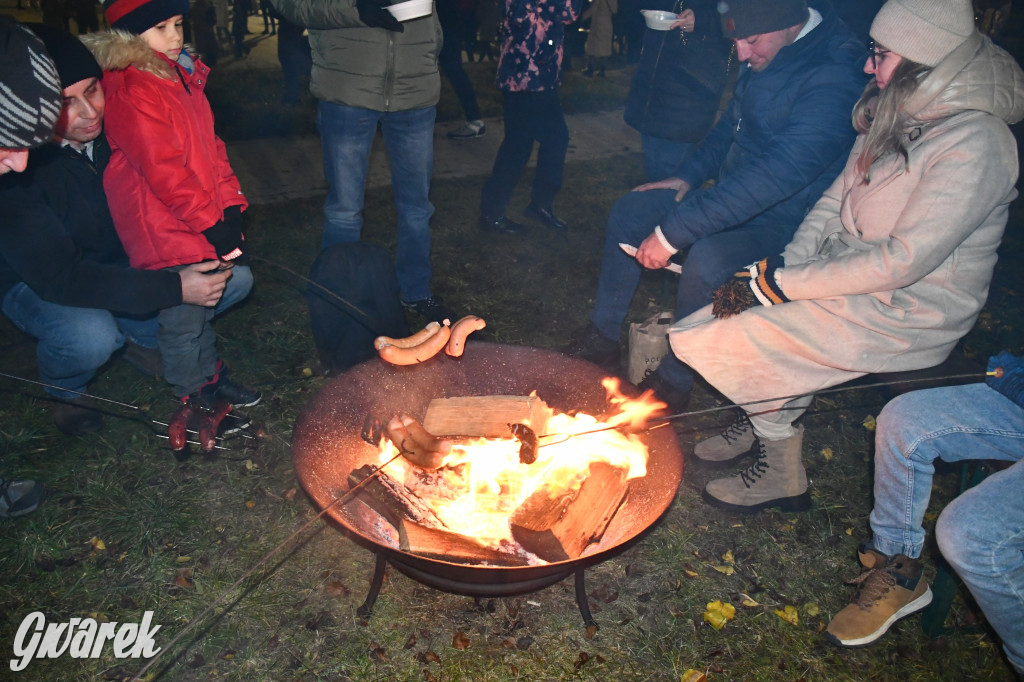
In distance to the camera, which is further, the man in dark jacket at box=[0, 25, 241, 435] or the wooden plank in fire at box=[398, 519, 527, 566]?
the man in dark jacket at box=[0, 25, 241, 435]

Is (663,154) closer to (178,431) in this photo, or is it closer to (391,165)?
(391,165)

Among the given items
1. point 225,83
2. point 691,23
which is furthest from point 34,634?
point 225,83

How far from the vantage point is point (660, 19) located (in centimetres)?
458

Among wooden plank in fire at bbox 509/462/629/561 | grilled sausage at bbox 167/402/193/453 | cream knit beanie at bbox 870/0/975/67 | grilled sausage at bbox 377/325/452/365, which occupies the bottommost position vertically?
grilled sausage at bbox 167/402/193/453

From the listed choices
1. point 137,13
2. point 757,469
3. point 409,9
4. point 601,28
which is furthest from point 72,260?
point 601,28

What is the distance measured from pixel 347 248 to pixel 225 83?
7.51 meters

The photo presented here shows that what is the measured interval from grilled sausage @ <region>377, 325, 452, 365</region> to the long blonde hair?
202 cm

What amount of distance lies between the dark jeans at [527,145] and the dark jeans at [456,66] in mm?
2149

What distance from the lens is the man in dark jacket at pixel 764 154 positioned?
3.32 meters

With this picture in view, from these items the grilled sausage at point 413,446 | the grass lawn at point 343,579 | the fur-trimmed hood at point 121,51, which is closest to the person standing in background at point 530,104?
the grass lawn at point 343,579

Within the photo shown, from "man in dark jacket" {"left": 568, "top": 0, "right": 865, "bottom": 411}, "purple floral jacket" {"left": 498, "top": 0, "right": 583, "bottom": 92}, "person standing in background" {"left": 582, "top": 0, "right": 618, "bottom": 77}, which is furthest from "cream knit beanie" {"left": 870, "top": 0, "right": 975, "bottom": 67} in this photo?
"person standing in background" {"left": 582, "top": 0, "right": 618, "bottom": 77}

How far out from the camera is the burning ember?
97.7 inches

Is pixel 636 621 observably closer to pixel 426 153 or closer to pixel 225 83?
pixel 426 153

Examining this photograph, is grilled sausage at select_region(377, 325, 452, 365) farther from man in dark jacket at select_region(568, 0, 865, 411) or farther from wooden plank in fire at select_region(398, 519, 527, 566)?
man in dark jacket at select_region(568, 0, 865, 411)
